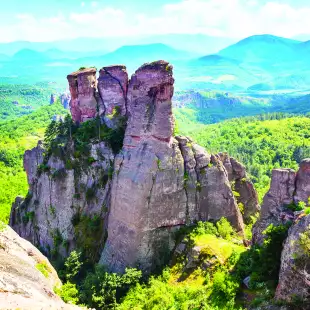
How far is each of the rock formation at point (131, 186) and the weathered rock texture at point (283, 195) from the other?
6.51 meters

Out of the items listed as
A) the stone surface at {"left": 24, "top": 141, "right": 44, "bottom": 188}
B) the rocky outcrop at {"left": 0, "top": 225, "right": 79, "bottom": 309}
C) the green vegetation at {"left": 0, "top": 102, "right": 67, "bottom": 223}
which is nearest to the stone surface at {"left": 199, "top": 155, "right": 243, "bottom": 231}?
the rocky outcrop at {"left": 0, "top": 225, "right": 79, "bottom": 309}

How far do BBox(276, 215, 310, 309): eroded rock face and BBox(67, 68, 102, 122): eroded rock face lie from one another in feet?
100

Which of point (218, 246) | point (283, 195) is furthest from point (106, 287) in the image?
point (283, 195)

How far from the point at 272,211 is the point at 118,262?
50.7ft

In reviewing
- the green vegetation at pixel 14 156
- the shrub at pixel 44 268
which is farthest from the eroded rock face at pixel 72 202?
Result: the green vegetation at pixel 14 156

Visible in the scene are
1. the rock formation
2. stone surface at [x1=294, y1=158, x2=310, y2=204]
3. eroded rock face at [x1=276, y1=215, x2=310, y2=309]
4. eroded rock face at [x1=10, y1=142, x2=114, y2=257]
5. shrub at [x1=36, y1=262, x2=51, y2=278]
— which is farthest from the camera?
eroded rock face at [x1=10, y1=142, x2=114, y2=257]

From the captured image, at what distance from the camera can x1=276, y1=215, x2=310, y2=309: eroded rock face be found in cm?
2114

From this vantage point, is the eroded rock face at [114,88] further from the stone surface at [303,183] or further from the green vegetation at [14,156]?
the green vegetation at [14,156]

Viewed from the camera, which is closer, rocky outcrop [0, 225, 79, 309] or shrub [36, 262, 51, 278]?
rocky outcrop [0, 225, 79, 309]

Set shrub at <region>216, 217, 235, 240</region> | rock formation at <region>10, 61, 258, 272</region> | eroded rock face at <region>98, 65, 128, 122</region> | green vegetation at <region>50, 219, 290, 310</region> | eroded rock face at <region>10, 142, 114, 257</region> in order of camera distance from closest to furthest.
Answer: green vegetation at <region>50, 219, 290, 310</region>, rock formation at <region>10, 61, 258, 272</region>, shrub at <region>216, 217, 235, 240</region>, eroded rock face at <region>10, 142, 114, 257</region>, eroded rock face at <region>98, 65, 128, 122</region>

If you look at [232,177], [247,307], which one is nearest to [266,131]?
[232,177]

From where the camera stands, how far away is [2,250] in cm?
2542

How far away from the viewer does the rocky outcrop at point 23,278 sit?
20.5 meters

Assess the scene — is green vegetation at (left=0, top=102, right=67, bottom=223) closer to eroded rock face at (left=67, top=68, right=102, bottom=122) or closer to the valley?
the valley
